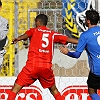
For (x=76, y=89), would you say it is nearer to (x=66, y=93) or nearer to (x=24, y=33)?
(x=66, y=93)

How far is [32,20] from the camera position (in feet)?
20.6

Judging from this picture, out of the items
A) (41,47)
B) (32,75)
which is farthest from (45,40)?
(32,75)

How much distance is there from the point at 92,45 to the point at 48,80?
2.78 feet

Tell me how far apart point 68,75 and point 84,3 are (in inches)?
38.2

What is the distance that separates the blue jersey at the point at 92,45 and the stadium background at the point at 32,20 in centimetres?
107

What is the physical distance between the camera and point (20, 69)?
6.34m

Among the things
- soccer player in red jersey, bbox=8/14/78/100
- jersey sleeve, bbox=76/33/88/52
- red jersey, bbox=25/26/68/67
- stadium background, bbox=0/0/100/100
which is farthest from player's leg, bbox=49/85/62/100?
jersey sleeve, bbox=76/33/88/52

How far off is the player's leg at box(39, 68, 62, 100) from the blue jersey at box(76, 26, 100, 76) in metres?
0.63

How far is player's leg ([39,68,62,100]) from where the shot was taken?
18.7ft

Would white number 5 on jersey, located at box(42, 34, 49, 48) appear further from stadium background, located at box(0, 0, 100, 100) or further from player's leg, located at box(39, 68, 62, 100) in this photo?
stadium background, located at box(0, 0, 100, 100)

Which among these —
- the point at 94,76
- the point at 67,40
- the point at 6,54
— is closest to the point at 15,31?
the point at 6,54

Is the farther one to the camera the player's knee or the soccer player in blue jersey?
the player's knee

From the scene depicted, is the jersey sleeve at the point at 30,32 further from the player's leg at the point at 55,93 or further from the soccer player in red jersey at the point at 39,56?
the player's leg at the point at 55,93

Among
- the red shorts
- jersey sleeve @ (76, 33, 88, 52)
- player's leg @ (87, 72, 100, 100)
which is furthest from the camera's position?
the red shorts
